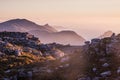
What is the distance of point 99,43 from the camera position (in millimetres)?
115000

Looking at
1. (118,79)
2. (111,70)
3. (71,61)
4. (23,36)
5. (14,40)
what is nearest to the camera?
(118,79)

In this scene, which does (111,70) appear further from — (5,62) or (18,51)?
(18,51)

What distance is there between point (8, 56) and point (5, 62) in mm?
8529

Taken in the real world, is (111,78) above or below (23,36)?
below

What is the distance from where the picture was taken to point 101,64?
332 feet

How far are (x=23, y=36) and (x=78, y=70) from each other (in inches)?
3607

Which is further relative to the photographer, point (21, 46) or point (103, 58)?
point (21, 46)

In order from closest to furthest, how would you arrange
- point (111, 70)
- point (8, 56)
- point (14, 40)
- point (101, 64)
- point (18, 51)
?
point (111, 70), point (101, 64), point (8, 56), point (18, 51), point (14, 40)

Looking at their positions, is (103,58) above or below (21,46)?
below

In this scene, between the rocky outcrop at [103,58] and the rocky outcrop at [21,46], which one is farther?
the rocky outcrop at [21,46]

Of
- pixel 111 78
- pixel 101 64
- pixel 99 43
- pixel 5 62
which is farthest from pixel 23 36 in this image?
pixel 111 78

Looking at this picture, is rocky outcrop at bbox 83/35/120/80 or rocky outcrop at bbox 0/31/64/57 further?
rocky outcrop at bbox 0/31/64/57

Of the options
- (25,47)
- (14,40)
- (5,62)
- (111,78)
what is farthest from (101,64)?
(14,40)

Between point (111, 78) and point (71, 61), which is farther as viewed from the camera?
point (71, 61)
